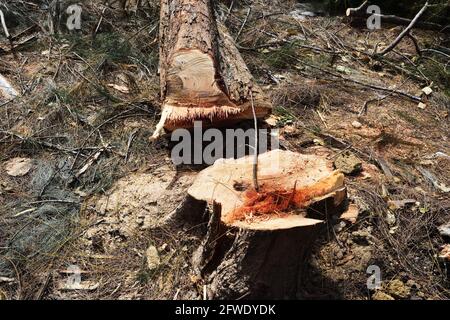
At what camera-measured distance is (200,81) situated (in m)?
2.72

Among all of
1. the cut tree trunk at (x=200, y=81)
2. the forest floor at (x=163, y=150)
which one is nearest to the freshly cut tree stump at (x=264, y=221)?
the forest floor at (x=163, y=150)

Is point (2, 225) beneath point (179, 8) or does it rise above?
beneath

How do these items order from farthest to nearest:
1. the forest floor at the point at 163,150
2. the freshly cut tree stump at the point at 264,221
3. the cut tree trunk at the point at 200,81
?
the cut tree trunk at the point at 200,81 → the forest floor at the point at 163,150 → the freshly cut tree stump at the point at 264,221

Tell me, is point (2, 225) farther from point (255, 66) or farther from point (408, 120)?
point (408, 120)

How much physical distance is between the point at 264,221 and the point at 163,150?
50.2 inches

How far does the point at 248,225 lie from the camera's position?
6.05ft

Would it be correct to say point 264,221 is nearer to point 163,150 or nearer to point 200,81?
point 200,81

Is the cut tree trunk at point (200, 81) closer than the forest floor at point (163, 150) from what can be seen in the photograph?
No

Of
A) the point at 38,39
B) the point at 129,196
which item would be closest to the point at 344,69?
the point at 129,196

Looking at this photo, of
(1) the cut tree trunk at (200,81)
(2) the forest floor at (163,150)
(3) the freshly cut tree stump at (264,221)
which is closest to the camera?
(3) the freshly cut tree stump at (264,221)

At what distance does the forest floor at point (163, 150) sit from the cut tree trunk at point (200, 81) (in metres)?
0.33

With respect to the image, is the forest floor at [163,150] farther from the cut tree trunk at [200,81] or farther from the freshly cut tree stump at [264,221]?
the cut tree trunk at [200,81]

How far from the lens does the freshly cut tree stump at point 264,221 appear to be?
186 centimetres
